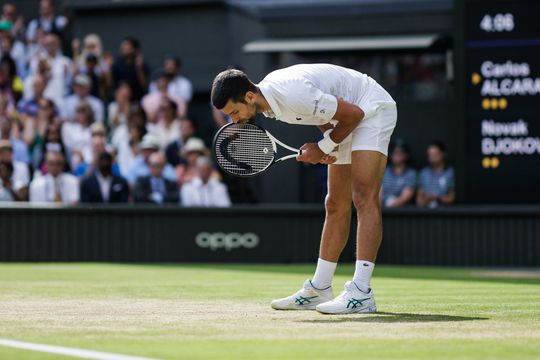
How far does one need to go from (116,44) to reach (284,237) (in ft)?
22.4

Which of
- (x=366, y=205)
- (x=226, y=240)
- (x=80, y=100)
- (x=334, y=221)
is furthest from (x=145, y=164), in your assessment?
(x=366, y=205)

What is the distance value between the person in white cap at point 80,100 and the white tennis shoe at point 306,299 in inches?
418

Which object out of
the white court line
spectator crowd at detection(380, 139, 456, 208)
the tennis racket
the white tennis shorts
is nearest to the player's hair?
the tennis racket

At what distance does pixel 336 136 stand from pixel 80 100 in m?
11.1

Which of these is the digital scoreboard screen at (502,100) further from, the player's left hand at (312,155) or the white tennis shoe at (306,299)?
the player's left hand at (312,155)

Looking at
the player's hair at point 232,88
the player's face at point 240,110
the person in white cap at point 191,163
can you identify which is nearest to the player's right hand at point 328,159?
the player's face at point 240,110

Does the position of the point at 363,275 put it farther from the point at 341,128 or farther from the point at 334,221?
the point at 341,128

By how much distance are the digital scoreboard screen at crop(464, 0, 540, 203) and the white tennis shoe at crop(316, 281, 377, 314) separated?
23.6 feet

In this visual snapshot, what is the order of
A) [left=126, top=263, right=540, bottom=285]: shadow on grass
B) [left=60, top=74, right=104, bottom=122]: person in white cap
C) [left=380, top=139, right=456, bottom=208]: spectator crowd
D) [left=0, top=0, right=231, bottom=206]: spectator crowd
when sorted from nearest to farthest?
[left=126, top=263, right=540, bottom=285]: shadow on grass, [left=380, top=139, right=456, bottom=208]: spectator crowd, [left=0, top=0, right=231, bottom=206]: spectator crowd, [left=60, top=74, right=104, bottom=122]: person in white cap

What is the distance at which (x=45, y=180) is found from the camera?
16.4 m

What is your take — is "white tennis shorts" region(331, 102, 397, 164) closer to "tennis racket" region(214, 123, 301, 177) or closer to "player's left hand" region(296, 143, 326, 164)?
"player's left hand" region(296, 143, 326, 164)

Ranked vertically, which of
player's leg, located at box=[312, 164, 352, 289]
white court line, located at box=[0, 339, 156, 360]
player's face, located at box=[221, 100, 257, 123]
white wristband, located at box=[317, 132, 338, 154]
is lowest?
white court line, located at box=[0, 339, 156, 360]

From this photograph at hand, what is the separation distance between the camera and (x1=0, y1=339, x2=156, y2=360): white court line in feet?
17.3

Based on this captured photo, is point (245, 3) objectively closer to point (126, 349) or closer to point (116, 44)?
point (116, 44)
